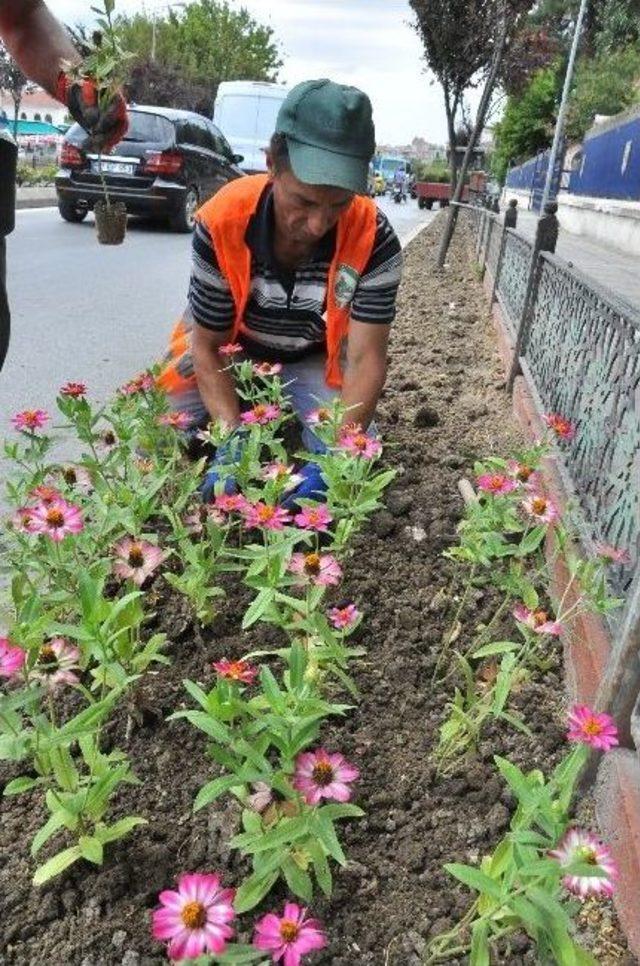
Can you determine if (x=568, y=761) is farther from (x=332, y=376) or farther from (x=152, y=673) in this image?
(x=332, y=376)

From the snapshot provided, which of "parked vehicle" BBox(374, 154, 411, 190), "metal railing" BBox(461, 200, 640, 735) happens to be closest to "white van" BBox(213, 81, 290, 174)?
"metal railing" BBox(461, 200, 640, 735)

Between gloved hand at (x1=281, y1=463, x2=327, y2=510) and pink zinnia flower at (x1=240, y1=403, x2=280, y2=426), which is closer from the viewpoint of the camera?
pink zinnia flower at (x1=240, y1=403, x2=280, y2=426)

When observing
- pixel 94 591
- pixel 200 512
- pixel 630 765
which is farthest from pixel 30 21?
pixel 630 765

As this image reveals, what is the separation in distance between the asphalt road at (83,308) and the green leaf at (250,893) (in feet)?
9.94

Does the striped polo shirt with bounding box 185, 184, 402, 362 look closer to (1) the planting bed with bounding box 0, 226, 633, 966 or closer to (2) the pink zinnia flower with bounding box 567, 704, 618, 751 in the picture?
(1) the planting bed with bounding box 0, 226, 633, 966

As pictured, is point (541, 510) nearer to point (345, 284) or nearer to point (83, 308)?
point (345, 284)

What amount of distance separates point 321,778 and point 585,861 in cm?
39

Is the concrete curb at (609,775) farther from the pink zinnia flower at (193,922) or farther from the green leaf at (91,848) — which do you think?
the green leaf at (91,848)

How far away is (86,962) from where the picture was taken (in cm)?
147

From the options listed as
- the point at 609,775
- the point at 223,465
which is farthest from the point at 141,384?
the point at 609,775

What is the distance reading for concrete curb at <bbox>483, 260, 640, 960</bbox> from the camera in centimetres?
153

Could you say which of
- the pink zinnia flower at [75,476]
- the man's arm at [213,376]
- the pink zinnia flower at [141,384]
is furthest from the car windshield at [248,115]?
the pink zinnia flower at [75,476]

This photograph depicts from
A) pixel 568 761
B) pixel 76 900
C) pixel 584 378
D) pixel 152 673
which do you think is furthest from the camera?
pixel 584 378

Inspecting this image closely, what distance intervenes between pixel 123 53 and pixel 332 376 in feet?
4.09
